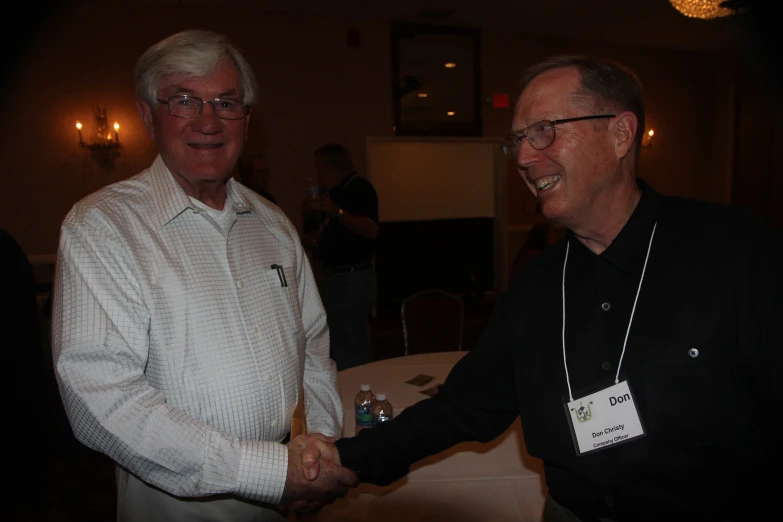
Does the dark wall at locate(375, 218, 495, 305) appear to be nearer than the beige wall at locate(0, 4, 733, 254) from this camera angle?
No

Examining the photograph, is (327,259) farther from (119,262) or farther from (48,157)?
(48,157)

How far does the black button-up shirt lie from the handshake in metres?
0.58

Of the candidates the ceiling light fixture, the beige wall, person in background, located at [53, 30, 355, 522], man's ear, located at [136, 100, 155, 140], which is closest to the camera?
person in background, located at [53, 30, 355, 522]

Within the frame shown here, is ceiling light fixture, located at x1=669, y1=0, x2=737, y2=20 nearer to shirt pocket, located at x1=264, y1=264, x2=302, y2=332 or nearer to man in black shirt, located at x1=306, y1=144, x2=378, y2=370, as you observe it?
man in black shirt, located at x1=306, y1=144, x2=378, y2=370

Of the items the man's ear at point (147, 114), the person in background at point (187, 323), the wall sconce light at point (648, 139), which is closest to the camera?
the person in background at point (187, 323)

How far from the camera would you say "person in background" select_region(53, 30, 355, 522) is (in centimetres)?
129

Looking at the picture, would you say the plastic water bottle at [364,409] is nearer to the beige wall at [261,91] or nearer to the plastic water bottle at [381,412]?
the plastic water bottle at [381,412]

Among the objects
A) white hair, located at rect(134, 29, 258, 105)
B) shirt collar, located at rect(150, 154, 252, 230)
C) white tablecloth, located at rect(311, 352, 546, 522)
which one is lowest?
white tablecloth, located at rect(311, 352, 546, 522)

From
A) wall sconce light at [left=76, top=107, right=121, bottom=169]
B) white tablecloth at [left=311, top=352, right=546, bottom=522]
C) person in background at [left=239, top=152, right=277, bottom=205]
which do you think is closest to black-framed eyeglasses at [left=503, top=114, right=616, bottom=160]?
white tablecloth at [left=311, top=352, right=546, bottom=522]

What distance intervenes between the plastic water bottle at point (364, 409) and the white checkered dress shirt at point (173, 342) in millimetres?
542

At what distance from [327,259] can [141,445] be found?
3347 millimetres

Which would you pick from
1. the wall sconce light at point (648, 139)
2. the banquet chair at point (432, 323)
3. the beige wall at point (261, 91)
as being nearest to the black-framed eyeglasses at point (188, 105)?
the banquet chair at point (432, 323)

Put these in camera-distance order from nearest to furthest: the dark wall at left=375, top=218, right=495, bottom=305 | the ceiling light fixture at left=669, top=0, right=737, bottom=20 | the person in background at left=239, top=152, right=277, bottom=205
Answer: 1. the ceiling light fixture at left=669, top=0, right=737, bottom=20
2. the person in background at left=239, top=152, right=277, bottom=205
3. the dark wall at left=375, top=218, right=495, bottom=305

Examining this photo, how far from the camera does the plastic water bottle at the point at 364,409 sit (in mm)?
2111
